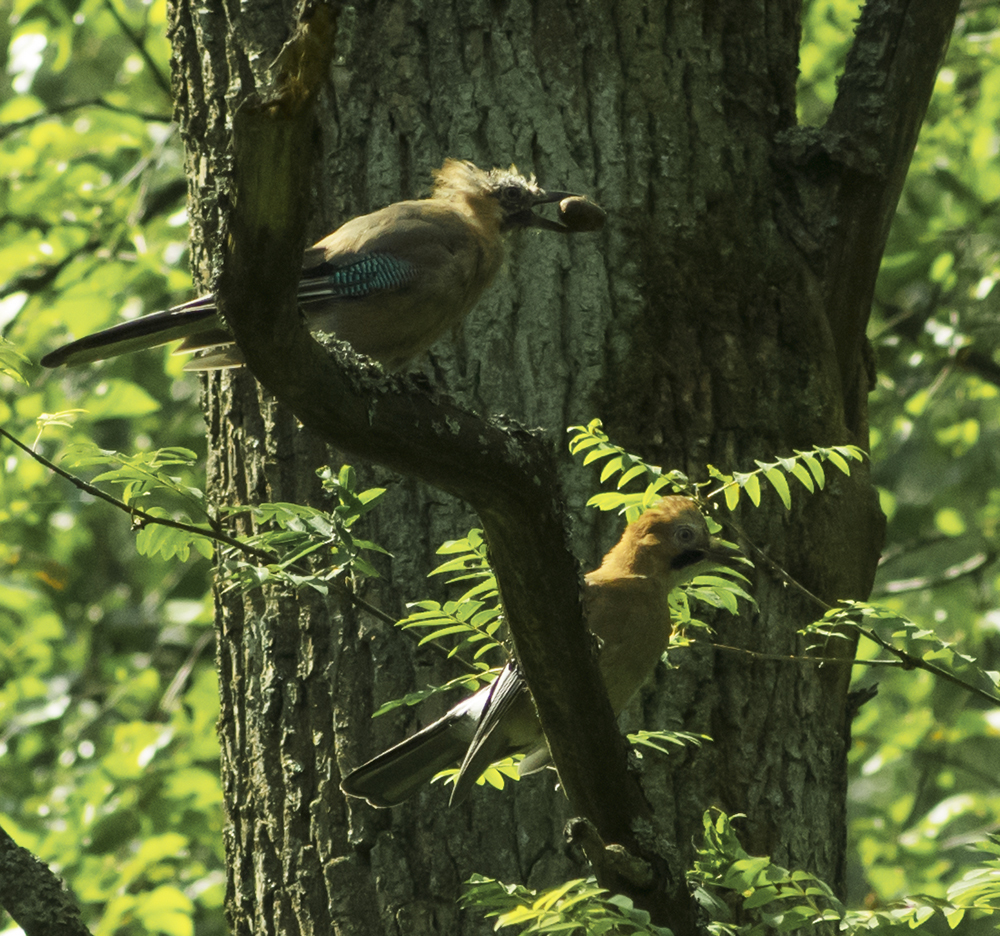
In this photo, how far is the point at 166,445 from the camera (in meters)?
6.46

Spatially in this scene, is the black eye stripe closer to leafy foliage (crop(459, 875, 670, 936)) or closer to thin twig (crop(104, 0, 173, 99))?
leafy foliage (crop(459, 875, 670, 936))

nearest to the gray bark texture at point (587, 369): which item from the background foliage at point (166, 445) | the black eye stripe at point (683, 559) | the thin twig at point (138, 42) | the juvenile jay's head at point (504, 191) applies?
the juvenile jay's head at point (504, 191)

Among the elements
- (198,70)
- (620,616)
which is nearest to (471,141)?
(198,70)

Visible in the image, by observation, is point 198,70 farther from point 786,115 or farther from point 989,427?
point 989,427

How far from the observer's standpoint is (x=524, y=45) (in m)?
3.67

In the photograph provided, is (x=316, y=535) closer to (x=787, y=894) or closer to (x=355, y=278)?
(x=355, y=278)

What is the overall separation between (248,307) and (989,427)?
680 centimetres

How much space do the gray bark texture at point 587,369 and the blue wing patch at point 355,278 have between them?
0.94 ft

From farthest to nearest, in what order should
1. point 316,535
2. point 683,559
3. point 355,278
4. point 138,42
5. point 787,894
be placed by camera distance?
1. point 138,42
2. point 683,559
3. point 355,278
4. point 316,535
5. point 787,894

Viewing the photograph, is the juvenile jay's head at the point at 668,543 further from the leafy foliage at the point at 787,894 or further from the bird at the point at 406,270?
the leafy foliage at the point at 787,894

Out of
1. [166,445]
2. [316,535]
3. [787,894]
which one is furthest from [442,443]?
[166,445]

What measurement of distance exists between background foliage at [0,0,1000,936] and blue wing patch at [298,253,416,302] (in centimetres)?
278

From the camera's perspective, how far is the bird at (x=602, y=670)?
9.55 ft

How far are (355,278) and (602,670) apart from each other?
3.92ft
